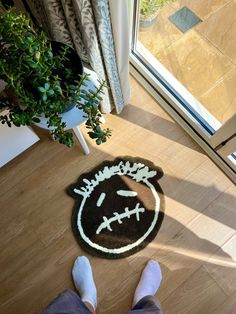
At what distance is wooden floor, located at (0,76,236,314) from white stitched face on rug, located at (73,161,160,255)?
0.05m

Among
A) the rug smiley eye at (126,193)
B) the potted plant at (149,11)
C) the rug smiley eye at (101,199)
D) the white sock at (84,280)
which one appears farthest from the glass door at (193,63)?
the white sock at (84,280)

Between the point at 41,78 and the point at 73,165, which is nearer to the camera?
the point at 41,78

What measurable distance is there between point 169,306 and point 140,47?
108 cm

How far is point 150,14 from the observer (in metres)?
1.32

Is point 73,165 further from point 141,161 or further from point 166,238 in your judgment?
point 166,238

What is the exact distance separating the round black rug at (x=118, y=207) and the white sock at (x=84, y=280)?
5cm

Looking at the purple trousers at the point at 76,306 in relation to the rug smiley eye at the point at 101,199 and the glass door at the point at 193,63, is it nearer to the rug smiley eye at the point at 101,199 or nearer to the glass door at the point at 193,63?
the rug smiley eye at the point at 101,199

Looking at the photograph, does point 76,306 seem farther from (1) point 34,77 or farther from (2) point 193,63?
(2) point 193,63

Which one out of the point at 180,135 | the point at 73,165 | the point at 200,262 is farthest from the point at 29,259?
the point at 180,135

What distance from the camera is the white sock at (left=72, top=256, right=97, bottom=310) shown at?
1182mm

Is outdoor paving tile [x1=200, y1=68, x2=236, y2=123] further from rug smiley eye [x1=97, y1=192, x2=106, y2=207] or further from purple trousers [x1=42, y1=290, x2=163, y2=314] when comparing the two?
purple trousers [x1=42, y1=290, x2=163, y2=314]

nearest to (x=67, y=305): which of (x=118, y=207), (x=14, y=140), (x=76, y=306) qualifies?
(x=76, y=306)

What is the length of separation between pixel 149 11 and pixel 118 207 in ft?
2.65

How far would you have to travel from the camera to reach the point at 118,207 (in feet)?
4.30
